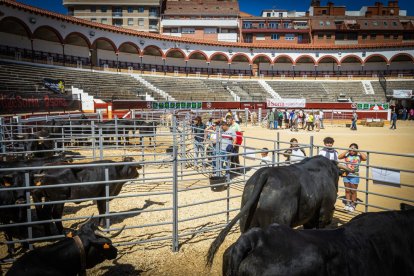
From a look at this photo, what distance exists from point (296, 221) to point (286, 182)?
0.62m

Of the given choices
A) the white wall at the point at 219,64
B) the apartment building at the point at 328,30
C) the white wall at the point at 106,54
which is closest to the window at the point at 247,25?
the apartment building at the point at 328,30

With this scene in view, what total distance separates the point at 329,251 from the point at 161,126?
31.0ft

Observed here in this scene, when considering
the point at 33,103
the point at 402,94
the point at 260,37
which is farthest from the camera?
the point at 260,37

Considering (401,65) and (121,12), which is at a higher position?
(121,12)

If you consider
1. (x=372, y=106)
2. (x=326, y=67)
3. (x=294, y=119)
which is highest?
(x=326, y=67)

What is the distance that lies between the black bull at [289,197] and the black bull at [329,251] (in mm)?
1164

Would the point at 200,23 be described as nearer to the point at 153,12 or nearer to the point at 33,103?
the point at 153,12

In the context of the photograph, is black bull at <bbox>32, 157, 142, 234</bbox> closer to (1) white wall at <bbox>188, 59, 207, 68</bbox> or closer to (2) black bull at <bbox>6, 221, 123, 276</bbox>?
(2) black bull at <bbox>6, 221, 123, 276</bbox>

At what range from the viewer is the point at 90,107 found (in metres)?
22.4

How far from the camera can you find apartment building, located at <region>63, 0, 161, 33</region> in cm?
5562

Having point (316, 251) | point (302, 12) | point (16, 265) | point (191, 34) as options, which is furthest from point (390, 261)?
point (302, 12)

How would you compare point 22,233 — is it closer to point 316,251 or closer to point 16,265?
point 16,265

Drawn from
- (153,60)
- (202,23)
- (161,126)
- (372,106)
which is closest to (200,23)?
(202,23)

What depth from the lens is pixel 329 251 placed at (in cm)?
229
